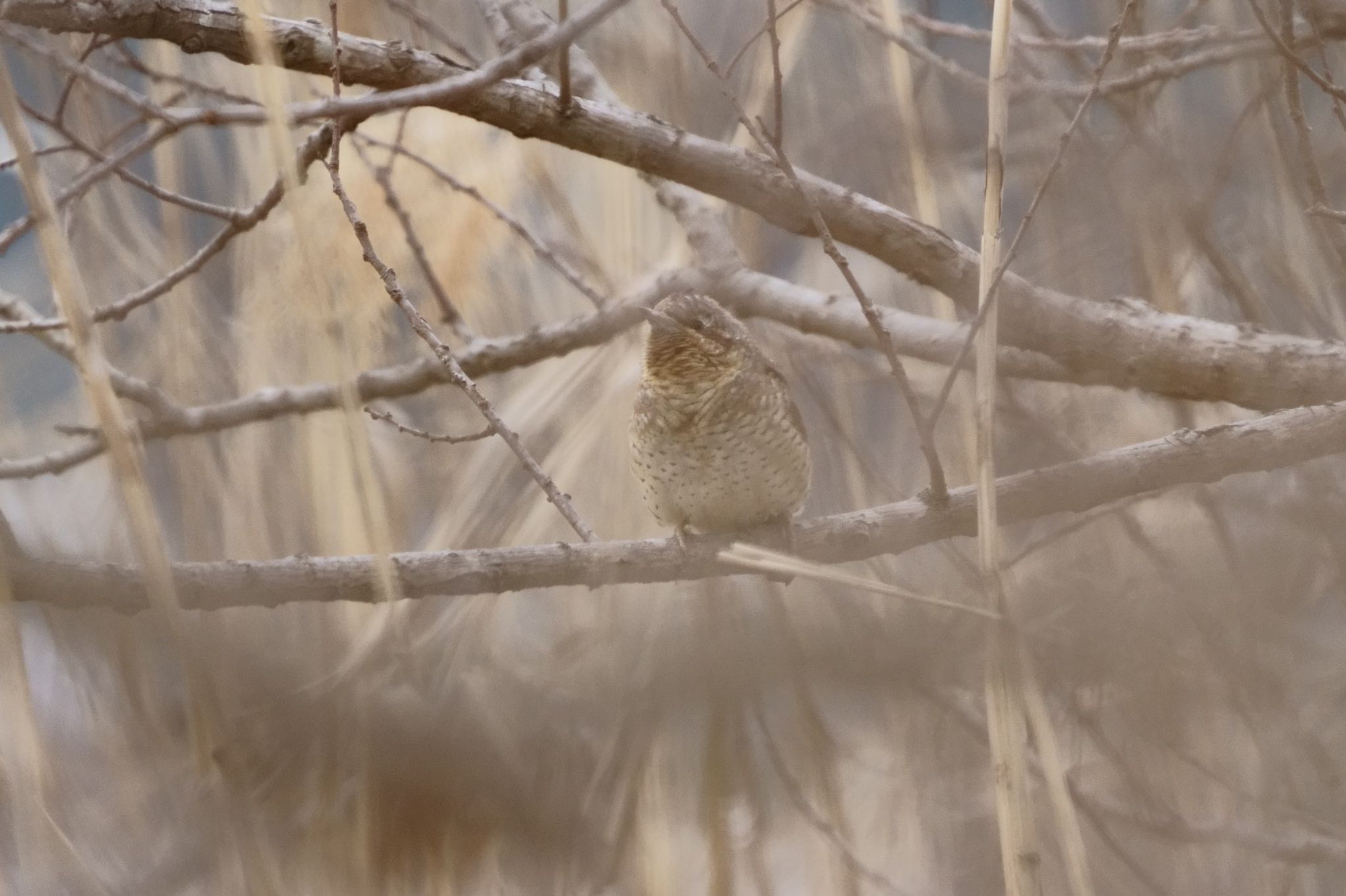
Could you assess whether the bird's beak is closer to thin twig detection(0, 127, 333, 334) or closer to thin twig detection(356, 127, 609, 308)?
thin twig detection(356, 127, 609, 308)

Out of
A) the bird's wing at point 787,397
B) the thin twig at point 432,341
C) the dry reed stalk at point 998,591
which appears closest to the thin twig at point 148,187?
the thin twig at point 432,341

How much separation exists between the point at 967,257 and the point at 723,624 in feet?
2.21

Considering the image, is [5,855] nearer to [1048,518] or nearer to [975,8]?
[1048,518]

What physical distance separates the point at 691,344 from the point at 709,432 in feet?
0.49

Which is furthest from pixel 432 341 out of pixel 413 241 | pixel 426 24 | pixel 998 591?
pixel 426 24

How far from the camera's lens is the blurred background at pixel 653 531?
755mm

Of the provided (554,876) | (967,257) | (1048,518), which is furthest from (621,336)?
(554,876)

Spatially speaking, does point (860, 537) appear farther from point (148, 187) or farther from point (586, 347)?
point (148, 187)

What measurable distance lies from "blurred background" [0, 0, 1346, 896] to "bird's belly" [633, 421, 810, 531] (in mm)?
104

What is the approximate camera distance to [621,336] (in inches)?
82.4

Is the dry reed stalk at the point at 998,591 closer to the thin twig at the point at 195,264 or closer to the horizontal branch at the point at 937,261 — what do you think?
the horizontal branch at the point at 937,261

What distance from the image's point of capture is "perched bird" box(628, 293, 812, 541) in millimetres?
1748

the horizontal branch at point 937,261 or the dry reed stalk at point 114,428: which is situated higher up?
the horizontal branch at point 937,261

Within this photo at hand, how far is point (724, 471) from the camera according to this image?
5.77 feet
